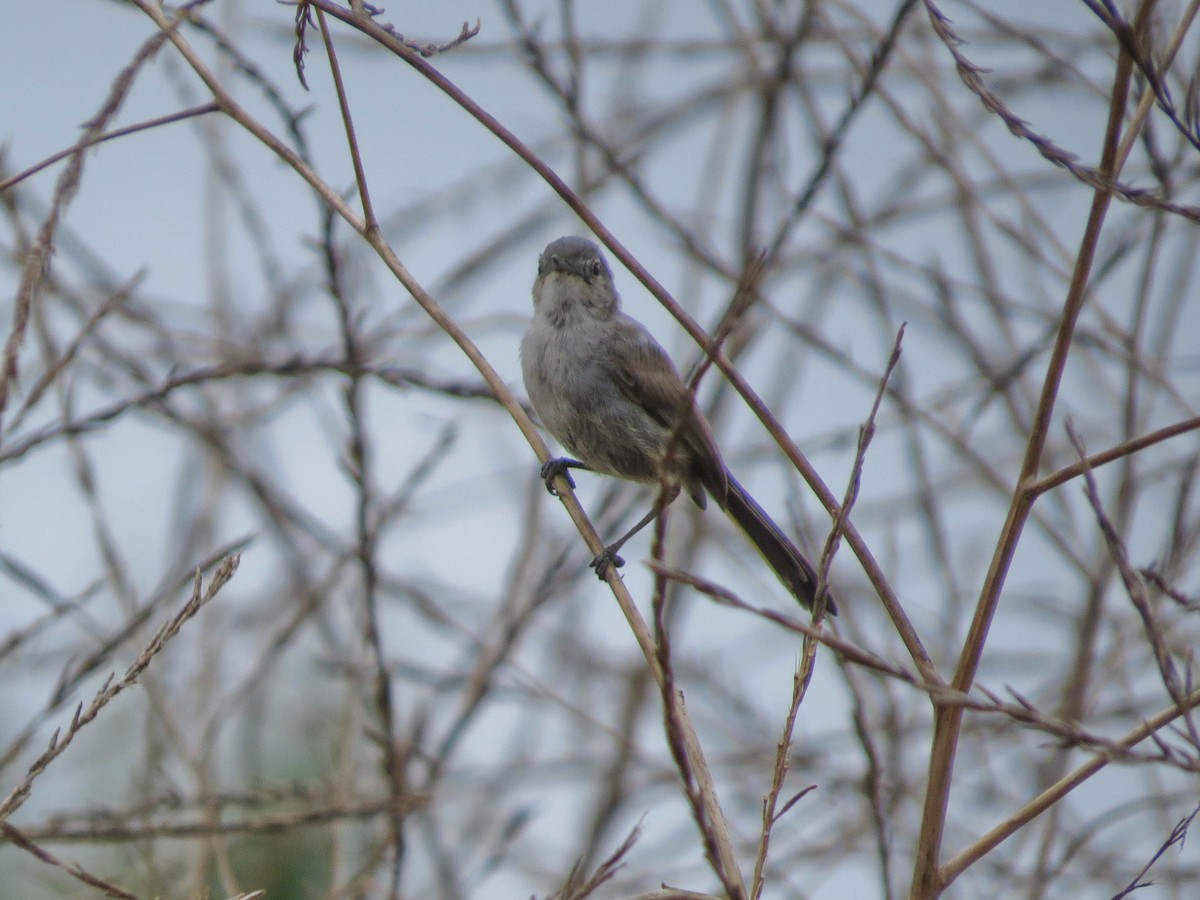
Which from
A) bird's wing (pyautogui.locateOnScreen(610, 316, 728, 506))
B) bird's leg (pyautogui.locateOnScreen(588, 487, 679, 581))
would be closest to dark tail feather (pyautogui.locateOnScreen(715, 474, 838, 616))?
bird's wing (pyautogui.locateOnScreen(610, 316, 728, 506))

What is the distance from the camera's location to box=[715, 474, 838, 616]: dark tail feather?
3.34m

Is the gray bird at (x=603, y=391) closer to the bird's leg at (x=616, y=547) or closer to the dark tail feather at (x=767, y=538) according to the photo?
the dark tail feather at (x=767, y=538)

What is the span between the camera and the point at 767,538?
3.48 meters

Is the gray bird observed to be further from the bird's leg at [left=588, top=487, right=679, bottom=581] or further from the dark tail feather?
the bird's leg at [left=588, top=487, right=679, bottom=581]

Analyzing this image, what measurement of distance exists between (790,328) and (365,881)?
1.80m

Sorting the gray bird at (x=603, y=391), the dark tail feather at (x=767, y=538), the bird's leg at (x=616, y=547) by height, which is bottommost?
the bird's leg at (x=616, y=547)

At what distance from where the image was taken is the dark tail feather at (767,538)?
11.0 ft

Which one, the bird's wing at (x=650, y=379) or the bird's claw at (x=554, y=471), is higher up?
the bird's wing at (x=650, y=379)

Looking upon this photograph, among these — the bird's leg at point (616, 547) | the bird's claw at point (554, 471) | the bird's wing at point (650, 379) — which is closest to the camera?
the bird's leg at point (616, 547)

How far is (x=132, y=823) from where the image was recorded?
9.38 feet

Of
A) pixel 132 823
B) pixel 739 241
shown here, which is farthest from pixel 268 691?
pixel 739 241

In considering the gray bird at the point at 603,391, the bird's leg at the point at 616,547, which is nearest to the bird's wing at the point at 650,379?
the gray bird at the point at 603,391

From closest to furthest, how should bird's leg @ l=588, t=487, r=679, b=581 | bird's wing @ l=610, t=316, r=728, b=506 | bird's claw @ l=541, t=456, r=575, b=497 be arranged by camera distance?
1. bird's leg @ l=588, t=487, r=679, b=581
2. bird's claw @ l=541, t=456, r=575, b=497
3. bird's wing @ l=610, t=316, r=728, b=506

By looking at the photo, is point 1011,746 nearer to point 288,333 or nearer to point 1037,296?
point 1037,296
